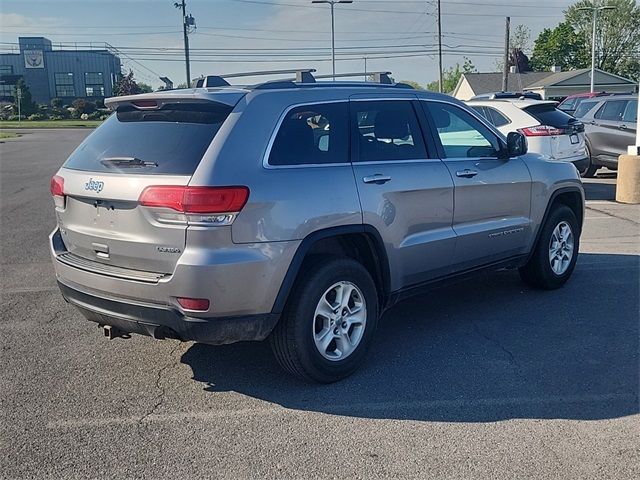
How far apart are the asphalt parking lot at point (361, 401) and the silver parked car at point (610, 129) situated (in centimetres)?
963

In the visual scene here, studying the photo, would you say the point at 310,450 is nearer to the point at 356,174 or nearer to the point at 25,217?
the point at 356,174

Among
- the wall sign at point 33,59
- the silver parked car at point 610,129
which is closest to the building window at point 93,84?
the wall sign at point 33,59

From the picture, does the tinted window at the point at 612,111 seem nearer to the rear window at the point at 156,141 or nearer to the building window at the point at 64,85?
the rear window at the point at 156,141

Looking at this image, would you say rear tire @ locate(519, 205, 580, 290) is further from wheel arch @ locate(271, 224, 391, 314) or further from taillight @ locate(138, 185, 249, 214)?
taillight @ locate(138, 185, 249, 214)

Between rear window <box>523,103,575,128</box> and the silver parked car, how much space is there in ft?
10.3

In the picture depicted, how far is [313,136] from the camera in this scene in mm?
4328

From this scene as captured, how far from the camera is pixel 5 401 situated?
162 inches

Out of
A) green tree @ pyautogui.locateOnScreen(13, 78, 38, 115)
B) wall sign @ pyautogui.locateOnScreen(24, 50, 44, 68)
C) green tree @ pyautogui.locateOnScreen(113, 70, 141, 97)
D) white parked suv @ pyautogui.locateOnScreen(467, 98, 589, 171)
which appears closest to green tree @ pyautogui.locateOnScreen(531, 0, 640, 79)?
green tree @ pyautogui.locateOnScreen(113, 70, 141, 97)

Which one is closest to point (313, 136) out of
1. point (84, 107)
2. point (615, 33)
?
point (84, 107)

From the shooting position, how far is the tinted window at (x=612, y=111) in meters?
15.0

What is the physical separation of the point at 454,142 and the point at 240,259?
2.40 metres

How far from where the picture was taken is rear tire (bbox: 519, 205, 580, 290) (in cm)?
620

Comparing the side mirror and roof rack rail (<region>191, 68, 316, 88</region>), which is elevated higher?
roof rack rail (<region>191, 68, 316, 88</region>)

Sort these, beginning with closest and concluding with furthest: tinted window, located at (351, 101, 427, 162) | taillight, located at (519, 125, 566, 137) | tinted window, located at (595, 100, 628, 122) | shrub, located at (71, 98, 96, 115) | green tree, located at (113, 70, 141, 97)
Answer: tinted window, located at (351, 101, 427, 162), taillight, located at (519, 125, 566, 137), tinted window, located at (595, 100, 628, 122), green tree, located at (113, 70, 141, 97), shrub, located at (71, 98, 96, 115)
